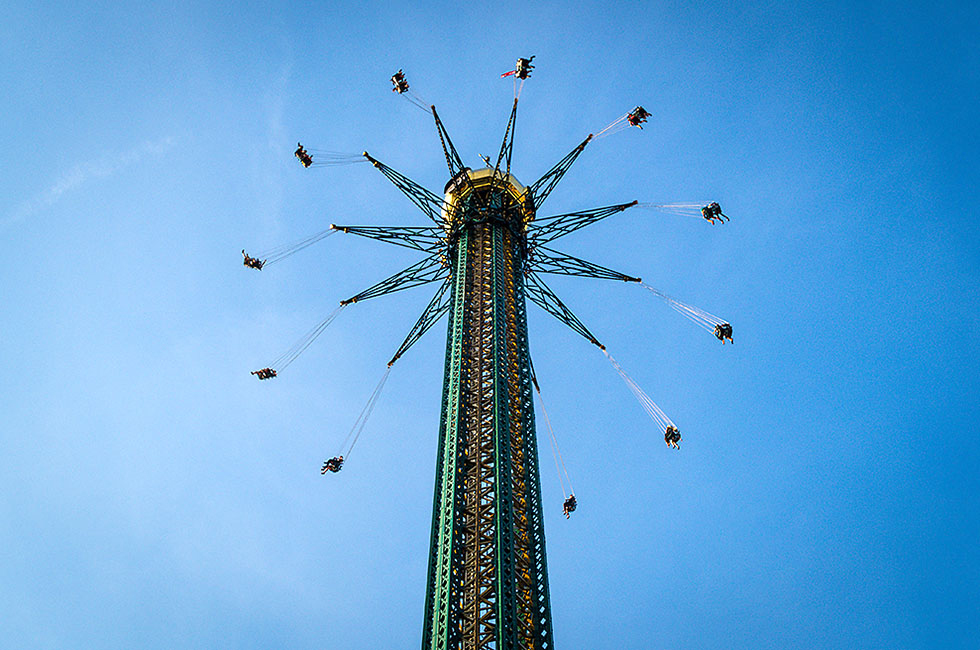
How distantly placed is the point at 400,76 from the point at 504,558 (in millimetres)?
22152

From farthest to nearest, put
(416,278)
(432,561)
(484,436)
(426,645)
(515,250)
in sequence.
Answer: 1. (416,278)
2. (515,250)
3. (484,436)
4. (432,561)
5. (426,645)

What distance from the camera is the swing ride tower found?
18.5m

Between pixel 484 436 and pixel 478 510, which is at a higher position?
pixel 484 436

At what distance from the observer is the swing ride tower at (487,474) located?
18484mm

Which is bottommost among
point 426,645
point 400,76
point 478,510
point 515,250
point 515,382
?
point 426,645

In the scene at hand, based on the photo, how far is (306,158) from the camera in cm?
3244

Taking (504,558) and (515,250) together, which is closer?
(504,558)

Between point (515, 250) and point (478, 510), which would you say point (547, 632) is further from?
point (515, 250)

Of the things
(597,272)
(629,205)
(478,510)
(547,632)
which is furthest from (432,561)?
(629,205)

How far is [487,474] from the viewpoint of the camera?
2169cm

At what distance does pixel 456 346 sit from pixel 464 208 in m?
8.74

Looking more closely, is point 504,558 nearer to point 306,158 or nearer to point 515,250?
point 515,250

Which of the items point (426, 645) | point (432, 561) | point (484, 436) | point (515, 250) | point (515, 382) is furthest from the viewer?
point (515, 250)

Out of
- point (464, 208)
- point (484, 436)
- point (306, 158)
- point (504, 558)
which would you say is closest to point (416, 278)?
point (464, 208)
